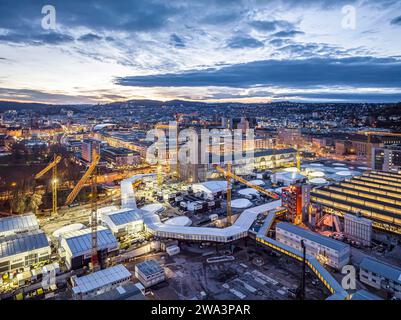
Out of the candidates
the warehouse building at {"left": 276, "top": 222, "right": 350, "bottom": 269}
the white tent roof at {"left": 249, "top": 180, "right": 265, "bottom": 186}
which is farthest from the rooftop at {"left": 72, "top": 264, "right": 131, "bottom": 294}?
the white tent roof at {"left": 249, "top": 180, "right": 265, "bottom": 186}

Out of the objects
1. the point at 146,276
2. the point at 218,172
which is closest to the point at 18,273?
the point at 146,276

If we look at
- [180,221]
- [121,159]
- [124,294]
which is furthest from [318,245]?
[121,159]

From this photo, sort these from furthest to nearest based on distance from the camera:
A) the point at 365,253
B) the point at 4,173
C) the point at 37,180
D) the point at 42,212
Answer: the point at 4,173
the point at 37,180
the point at 42,212
the point at 365,253

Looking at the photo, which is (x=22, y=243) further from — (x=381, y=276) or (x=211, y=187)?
(x=381, y=276)

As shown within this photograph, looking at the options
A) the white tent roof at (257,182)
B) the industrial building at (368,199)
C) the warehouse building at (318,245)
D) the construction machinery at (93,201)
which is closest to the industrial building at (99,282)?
the construction machinery at (93,201)

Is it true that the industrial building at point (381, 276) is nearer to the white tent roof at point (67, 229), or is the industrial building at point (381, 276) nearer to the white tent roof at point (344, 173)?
the white tent roof at point (67, 229)

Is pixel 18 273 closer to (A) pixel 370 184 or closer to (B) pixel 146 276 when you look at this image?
(B) pixel 146 276
